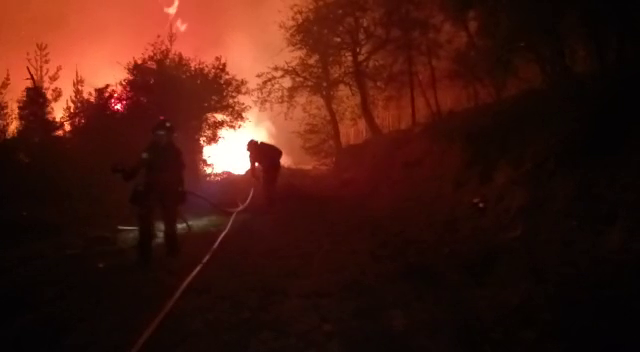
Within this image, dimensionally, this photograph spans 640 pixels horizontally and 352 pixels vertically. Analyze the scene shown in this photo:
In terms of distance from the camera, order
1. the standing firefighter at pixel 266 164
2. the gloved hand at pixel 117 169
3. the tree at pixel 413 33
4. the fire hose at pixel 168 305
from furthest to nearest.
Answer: the tree at pixel 413 33, the standing firefighter at pixel 266 164, the gloved hand at pixel 117 169, the fire hose at pixel 168 305

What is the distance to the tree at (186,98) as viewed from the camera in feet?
81.0

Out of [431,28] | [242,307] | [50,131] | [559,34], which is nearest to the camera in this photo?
[242,307]

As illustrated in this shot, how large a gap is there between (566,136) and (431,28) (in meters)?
17.8

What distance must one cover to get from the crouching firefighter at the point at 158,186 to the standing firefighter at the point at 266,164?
818 centimetres

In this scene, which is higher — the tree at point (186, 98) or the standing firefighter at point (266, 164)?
the tree at point (186, 98)

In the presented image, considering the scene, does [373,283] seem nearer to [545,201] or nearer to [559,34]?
[545,201]

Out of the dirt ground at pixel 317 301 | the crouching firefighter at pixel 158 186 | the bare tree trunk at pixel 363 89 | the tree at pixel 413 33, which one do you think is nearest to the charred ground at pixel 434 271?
the dirt ground at pixel 317 301

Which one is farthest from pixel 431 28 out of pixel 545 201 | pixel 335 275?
pixel 335 275

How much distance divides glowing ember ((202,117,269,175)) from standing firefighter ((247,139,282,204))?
7954mm

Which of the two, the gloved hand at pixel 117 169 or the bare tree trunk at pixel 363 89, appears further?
the bare tree trunk at pixel 363 89

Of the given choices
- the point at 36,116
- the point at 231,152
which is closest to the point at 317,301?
the point at 36,116

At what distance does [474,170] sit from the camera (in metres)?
15.5

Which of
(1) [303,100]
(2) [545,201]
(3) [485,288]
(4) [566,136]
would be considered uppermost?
(1) [303,100]

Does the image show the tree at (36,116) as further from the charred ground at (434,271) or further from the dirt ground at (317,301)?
the dirt ground at (317,301)
